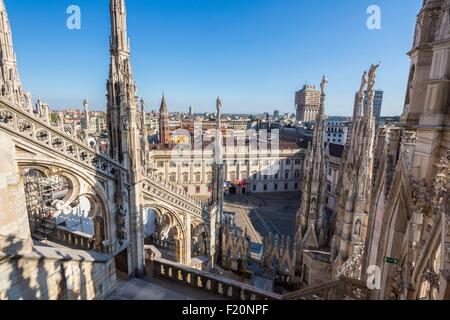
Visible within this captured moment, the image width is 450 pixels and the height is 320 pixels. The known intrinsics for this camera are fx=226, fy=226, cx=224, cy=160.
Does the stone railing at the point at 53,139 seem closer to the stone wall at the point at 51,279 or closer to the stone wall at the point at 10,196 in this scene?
the stone wall at the point at 10,196

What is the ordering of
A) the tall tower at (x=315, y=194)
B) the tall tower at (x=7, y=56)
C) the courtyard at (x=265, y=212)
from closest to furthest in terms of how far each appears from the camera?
1. the tall tower at (x=7, y=56)
2. the tall tower at (x=315, y=194)
3. the courtyard at (x=265, y=212)

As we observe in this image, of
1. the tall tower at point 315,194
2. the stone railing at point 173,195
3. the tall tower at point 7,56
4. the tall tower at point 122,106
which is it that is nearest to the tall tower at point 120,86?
the tall tower at point 122,106

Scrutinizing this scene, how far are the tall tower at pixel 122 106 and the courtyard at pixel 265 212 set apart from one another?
2277cm

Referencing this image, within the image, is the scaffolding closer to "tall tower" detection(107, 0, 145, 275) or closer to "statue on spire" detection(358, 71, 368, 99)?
"tall tower" detection(107, 0, 145, 275)

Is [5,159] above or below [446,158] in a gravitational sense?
below

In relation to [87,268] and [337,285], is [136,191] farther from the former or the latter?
[337,285]

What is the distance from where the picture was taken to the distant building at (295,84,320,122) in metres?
165

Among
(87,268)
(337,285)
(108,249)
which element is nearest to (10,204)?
(87,268)

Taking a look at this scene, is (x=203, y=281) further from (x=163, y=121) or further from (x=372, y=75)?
(x=163, y=121)

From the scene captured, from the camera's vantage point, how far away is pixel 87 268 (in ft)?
24.7

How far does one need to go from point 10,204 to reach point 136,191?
4724 mm

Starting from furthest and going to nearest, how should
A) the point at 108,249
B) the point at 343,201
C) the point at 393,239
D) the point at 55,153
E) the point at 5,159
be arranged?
the point at 343,201
the point at 108,249
the point at 55,153
the point at 393,239
the point at 5,159

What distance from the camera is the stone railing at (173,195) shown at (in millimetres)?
12805
